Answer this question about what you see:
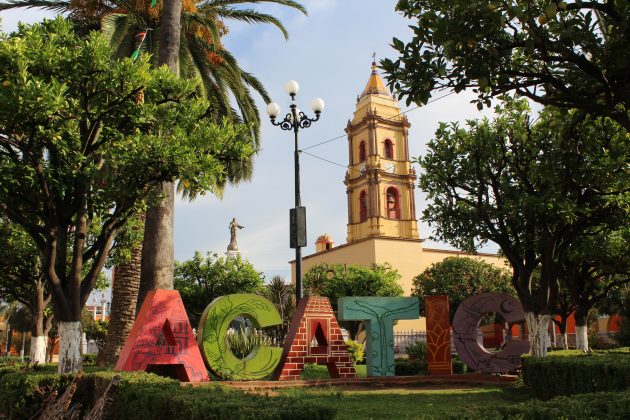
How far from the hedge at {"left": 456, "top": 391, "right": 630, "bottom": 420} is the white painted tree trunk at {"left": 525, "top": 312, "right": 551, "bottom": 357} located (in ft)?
28.8

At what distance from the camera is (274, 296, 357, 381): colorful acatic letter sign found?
42.7 ft

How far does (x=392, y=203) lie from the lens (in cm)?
4816

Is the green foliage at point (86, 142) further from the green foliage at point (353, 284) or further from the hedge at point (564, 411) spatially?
the green foliage at point (353, 284)

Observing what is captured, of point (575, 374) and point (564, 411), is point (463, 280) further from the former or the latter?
point (564, 411)

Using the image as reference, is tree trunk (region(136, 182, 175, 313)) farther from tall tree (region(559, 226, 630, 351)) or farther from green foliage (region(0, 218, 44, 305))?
tall tree (region(559, 226, 630, 351))

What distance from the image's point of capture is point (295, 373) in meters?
13.1

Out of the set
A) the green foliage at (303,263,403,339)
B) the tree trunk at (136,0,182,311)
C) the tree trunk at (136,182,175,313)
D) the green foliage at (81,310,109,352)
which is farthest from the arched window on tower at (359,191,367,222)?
the tree trunk at (136,182,175,313)

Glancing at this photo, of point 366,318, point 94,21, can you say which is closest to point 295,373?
point 366,318

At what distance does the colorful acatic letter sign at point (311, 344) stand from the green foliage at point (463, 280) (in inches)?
978

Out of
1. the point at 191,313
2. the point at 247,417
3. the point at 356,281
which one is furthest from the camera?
the point at 356,281

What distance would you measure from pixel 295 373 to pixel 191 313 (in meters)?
18.2

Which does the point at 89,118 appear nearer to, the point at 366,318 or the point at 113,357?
the point at 113,357

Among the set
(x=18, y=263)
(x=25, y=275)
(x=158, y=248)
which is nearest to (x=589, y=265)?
(x=158, y=248)

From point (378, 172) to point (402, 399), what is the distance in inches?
1415
